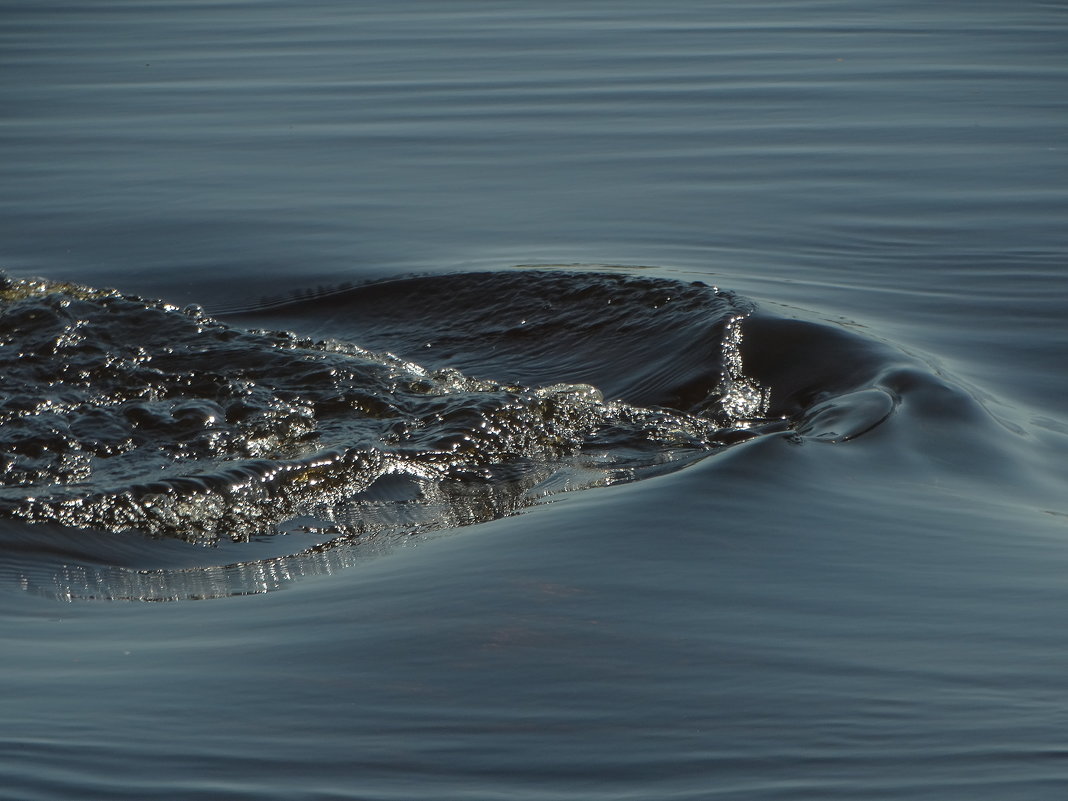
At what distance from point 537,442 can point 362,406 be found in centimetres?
54

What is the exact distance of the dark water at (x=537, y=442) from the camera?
7.20 feet

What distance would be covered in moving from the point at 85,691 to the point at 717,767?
1017mm

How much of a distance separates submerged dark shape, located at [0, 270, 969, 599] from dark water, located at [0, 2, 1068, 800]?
2 centimetres

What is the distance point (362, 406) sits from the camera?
3963 mm

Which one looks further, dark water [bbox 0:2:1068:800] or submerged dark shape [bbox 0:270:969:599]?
submerged dark shape [bbox 0:270:969:599]

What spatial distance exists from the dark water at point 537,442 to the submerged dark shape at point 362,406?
16 mm

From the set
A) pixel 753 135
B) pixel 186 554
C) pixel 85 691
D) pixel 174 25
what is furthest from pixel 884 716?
pixel 174 25

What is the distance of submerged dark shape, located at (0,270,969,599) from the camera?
325 cm

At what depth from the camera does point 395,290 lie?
513 centimetres

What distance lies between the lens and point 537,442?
3742 millimetres

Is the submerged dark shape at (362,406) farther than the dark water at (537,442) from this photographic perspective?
Yes

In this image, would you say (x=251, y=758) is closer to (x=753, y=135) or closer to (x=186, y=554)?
(x=186, y=554)

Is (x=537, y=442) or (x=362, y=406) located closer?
(x=537, y=442)

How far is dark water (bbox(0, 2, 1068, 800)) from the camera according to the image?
2.20m
